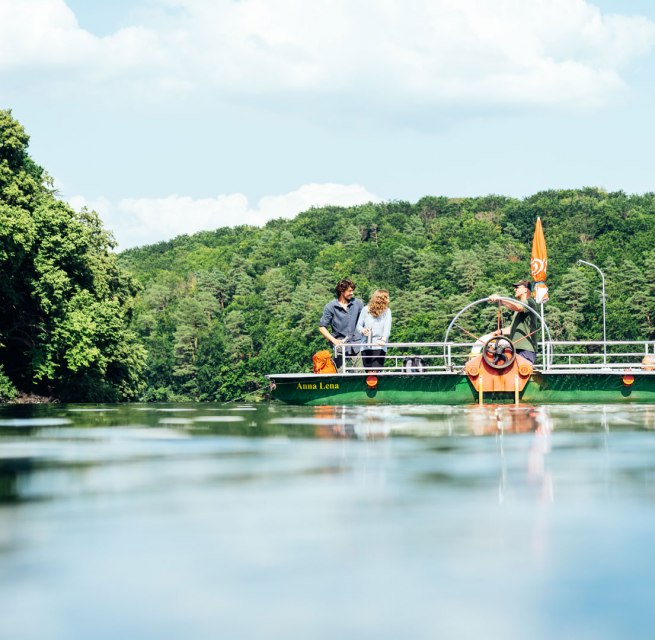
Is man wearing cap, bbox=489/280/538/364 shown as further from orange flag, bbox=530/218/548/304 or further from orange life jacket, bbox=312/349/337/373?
orange flag, bbox=530/218/548/304

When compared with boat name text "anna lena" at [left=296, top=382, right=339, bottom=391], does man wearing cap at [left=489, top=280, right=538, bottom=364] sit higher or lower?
higher

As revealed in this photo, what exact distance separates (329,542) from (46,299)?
38.7 m

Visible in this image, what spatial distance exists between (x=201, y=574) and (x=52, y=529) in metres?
1.24

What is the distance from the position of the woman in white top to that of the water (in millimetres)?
10804

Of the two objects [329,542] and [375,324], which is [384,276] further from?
[329,542]

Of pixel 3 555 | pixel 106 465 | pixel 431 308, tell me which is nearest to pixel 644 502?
pixel 3 555

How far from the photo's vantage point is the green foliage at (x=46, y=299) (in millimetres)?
42062

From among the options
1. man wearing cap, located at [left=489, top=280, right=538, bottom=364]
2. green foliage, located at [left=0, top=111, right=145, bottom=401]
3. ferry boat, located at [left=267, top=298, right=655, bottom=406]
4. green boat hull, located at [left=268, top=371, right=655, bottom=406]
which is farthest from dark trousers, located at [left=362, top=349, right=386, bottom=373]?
green foliage, located at [left=0, top=111, right=145, bottom=401]

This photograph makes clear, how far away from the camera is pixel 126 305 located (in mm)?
57750

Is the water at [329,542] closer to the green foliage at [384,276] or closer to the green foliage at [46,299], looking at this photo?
the green foliage at [46,299]

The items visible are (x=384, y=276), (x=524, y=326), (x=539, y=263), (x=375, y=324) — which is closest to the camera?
(x=524, y=326)

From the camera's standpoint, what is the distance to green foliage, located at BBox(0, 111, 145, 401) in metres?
42.1

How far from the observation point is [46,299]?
140 feet

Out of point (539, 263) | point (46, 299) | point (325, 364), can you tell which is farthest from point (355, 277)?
point (325, 364)
